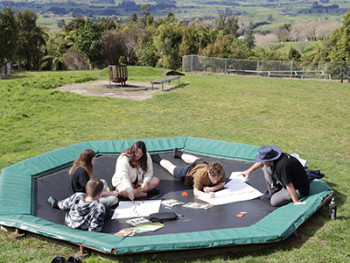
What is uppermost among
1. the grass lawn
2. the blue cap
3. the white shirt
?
the blue cap

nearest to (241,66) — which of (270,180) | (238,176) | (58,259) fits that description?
(238,176)

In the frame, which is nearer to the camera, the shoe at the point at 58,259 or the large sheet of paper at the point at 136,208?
the shoe at the point at 58,259

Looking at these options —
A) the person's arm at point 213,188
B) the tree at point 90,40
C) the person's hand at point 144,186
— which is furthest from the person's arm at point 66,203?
the tree at point 90,40

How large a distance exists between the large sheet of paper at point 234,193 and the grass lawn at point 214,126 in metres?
0.82

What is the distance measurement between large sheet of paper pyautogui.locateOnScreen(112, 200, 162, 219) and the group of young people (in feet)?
0.32

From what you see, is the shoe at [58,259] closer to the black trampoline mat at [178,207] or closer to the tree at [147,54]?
the black trampoline mat at [178,207]

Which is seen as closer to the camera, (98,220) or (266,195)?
(98,220)

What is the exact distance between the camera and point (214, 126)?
31.7 feet

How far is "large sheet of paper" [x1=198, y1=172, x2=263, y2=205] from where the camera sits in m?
4.80

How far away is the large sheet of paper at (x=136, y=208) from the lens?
443cm

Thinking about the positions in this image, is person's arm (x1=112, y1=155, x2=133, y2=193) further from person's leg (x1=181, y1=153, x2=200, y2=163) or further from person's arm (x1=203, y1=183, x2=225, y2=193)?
person's leg (x1=181, y1=153, x2=200, y2=163)

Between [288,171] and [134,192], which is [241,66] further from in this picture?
[288,171]

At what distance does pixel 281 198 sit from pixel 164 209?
143cm

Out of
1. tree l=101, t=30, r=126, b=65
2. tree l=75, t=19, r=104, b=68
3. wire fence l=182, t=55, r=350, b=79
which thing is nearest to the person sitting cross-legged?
wire fence l=182, t=55, r=350, b=79
